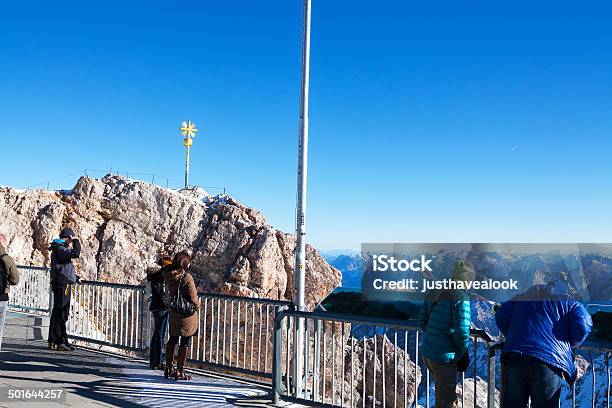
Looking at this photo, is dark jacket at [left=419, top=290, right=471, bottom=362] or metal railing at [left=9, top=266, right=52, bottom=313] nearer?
dark jacket at [left=419, top=290, right=471, bottom=362]

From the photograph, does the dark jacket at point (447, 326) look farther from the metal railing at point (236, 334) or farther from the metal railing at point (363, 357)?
the metal railing at point (236, 334)

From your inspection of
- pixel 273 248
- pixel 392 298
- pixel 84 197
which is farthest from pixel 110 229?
pixel 392 298

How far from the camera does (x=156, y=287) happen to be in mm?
8281

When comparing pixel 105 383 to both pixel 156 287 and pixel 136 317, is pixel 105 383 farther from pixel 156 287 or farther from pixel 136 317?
pixel 136 317

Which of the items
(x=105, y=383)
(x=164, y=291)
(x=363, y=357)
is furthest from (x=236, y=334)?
(x=363, y=357)

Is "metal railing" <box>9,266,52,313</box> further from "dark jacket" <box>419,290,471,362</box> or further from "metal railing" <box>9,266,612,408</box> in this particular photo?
"dark jacket" <box>419,290,471,362</box>

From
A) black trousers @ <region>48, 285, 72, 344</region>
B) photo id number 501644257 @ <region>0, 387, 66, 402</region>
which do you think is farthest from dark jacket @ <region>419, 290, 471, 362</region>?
black trousers @ <region>48, 285, 72, 344</region>

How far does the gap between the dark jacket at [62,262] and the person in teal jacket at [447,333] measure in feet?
20.7

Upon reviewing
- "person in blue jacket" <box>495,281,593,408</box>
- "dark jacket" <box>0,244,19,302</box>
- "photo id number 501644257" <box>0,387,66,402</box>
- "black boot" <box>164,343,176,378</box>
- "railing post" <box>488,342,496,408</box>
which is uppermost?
"dark jacket" <box>0,244,19,302</box>

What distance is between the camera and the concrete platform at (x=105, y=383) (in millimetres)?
6598

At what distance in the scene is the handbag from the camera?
7418 mm

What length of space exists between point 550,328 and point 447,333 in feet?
2.98

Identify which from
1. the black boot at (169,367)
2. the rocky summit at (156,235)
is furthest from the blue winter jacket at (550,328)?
the rocky summit at (156,235)

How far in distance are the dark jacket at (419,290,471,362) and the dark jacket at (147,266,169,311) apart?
14.8 ft
